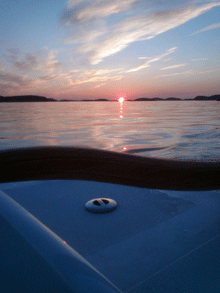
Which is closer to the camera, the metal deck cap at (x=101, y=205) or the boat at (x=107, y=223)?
the boat at (x=107, y=223)

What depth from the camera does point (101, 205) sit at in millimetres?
2236

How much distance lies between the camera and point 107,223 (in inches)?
78.0

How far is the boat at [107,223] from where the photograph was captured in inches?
26.3

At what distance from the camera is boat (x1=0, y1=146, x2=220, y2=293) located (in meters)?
A: 0.67

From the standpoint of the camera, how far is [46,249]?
0.70m

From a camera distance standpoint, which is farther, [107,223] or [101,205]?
[101,205]

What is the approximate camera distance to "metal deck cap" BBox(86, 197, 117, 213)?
2171mm

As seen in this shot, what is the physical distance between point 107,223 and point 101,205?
A: 279 millimetres

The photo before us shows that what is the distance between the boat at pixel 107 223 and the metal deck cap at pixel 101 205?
12 millimetres

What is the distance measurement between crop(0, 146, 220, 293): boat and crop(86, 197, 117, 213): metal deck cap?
0.01m

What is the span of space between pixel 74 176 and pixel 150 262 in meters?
1.56

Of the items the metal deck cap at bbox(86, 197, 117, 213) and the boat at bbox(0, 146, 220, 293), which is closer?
the boat at bbox(0, 146, 220, 293)

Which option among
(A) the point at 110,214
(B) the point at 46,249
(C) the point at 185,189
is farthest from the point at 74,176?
(B) the point at 46,249

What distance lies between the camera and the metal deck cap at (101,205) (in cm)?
217
